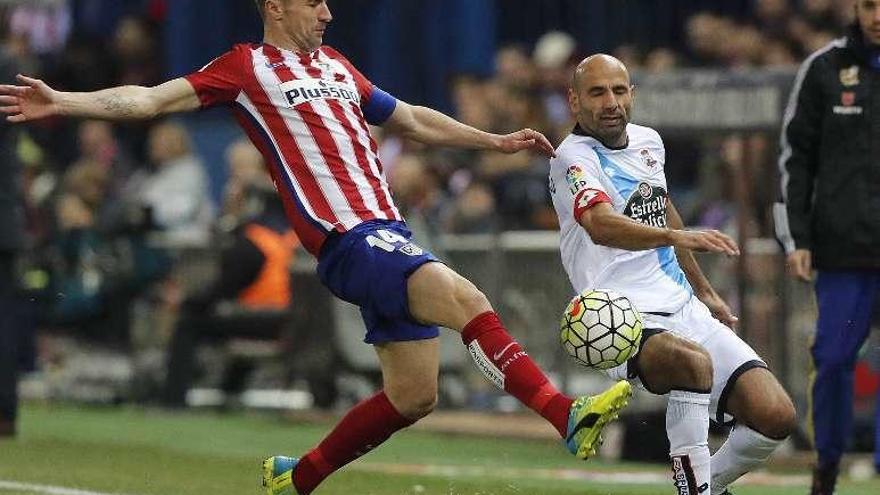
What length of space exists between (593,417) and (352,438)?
58.9 inches

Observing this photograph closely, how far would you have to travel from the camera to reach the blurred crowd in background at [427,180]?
16828 millimetres

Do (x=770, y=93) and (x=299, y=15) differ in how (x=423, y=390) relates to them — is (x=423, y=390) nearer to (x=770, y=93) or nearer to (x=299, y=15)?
(x=299, y=15)

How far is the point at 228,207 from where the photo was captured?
19.1m

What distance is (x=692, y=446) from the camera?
9.12 meters

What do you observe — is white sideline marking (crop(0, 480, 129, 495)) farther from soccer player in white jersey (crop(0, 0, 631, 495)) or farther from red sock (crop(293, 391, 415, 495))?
red sock (crop(293, 391, 415, 495))

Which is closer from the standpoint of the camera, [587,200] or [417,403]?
[587,200]

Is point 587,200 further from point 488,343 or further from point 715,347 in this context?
point 715,347

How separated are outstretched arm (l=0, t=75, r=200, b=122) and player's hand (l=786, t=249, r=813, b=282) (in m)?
3.55

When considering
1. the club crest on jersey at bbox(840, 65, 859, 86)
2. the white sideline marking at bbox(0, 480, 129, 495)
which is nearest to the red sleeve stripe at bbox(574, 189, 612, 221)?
the club crest on jersey at bbox(840, 65, 859, 86)

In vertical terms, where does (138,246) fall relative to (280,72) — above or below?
below

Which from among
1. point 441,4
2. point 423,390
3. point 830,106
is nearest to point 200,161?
point 441,4

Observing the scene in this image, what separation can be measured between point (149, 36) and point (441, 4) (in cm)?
384

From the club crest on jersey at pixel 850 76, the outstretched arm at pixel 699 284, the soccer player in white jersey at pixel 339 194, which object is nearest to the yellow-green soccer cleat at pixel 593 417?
the soccer player in white jersey at pixel 339 194

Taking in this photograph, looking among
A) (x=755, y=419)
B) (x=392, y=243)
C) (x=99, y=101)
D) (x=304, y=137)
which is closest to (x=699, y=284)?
(x=755, y=419)
